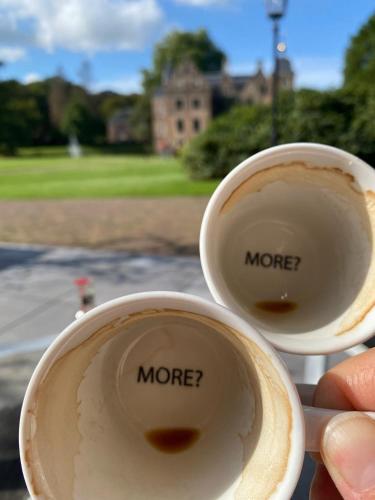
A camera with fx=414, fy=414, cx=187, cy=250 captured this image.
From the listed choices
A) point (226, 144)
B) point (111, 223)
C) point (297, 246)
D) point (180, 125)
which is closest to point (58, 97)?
point (180, 125)

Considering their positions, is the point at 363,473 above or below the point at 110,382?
below

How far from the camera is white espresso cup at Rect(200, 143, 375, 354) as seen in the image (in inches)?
50.5

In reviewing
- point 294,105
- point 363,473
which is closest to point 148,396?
point 363,473

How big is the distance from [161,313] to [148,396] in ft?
1.13

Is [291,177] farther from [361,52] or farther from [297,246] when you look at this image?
[361,52]

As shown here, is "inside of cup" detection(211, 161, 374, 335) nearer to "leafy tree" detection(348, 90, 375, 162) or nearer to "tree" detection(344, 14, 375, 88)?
"leafy tree" detection(348, 90, 375, 162)

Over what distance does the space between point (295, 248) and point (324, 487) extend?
0.81 metres

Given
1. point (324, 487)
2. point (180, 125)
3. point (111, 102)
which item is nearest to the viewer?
point (324, 487)

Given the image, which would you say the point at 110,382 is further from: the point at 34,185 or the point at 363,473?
the point at 34,185

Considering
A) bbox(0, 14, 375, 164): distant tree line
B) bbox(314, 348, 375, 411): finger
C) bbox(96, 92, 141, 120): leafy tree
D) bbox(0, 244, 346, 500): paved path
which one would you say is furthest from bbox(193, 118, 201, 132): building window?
bbox(314, 348, 375, 411): finger

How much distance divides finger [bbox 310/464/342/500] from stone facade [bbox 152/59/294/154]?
186 feet

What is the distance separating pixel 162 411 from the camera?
48.0 inches

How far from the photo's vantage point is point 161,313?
3.38 ft

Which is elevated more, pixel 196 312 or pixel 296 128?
pixel 296 128
